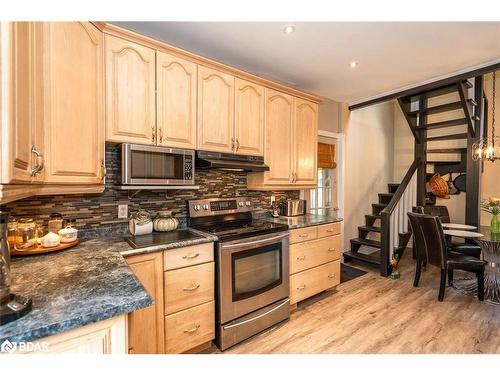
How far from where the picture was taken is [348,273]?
3596mm

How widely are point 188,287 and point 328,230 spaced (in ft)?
5.62

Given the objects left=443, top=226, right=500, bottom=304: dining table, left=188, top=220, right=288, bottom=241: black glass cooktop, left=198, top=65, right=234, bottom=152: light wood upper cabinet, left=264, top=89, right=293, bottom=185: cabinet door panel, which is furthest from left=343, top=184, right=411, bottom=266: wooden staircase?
left=198, top=65, right=234, bottom=152: light wood upper cabinet

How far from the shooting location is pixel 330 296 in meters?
2.89

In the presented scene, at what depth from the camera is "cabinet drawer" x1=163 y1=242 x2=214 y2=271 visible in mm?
1717

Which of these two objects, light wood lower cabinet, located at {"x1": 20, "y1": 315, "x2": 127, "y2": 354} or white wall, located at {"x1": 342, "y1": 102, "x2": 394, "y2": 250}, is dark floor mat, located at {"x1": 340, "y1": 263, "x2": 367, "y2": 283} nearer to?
white wall, located at {"x1": 342, "y1": 102, "x2": 394, "y2": 250}

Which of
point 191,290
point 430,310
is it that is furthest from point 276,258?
point 430,310

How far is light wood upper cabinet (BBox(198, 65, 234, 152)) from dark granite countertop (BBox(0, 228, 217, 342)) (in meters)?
1.14

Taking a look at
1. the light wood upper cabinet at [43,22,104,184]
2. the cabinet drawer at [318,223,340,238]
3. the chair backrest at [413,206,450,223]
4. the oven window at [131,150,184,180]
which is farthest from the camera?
the chair backrest at [413,206,450,223]

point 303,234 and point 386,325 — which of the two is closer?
point 386,325

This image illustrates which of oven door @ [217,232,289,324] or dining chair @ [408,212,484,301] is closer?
oven door @ [217,232,289,324]

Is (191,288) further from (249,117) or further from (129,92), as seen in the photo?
(249,117)

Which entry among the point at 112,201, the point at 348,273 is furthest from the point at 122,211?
the point at 348,273
